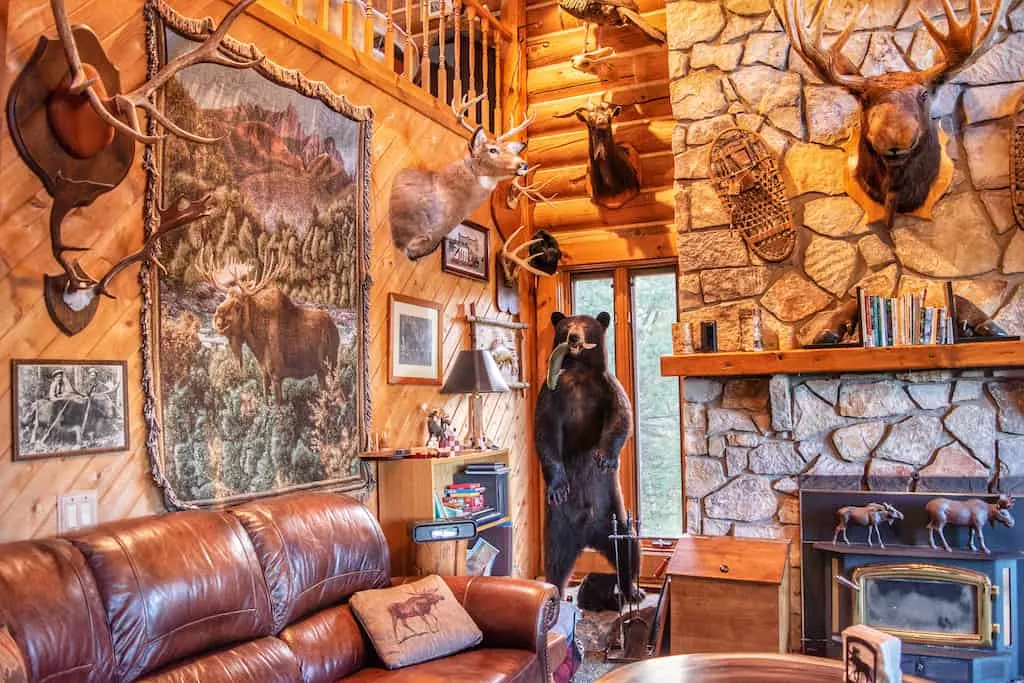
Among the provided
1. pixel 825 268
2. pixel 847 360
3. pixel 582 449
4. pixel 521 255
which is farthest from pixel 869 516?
pixel 521 255

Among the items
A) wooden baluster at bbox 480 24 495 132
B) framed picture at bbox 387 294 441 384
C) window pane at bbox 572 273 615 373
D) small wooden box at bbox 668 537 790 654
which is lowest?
small wooden box at bbox 668 537 790 654

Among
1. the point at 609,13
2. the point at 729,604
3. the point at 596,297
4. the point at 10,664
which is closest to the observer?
the point at 10,664

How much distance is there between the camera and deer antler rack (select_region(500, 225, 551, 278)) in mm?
4816

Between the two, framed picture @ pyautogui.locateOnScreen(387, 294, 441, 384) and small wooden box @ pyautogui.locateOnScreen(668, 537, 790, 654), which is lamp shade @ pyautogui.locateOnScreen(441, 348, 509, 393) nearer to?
framed picture @ pyautogui.locateOnScreen(387, 294, 441, 384)

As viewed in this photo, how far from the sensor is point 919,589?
3416 mm

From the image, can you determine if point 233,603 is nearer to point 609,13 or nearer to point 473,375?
point 473,375

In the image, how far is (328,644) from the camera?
2525 millimetres

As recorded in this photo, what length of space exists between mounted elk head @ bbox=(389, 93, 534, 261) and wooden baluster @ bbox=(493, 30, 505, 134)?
51.8 inches

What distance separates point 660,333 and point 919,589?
7.28ft

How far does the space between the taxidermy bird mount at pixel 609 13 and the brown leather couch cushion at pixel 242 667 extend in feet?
13.2

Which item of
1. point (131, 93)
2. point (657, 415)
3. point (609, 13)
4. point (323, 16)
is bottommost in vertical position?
point (657, 415)

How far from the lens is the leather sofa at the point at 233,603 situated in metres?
1.79

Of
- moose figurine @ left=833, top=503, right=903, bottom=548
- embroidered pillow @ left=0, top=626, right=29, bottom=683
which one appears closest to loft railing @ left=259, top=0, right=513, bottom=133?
embroidered pillow @ left=0, top=626, right=29, bottom=683

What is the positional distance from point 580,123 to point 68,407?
4005 mm
